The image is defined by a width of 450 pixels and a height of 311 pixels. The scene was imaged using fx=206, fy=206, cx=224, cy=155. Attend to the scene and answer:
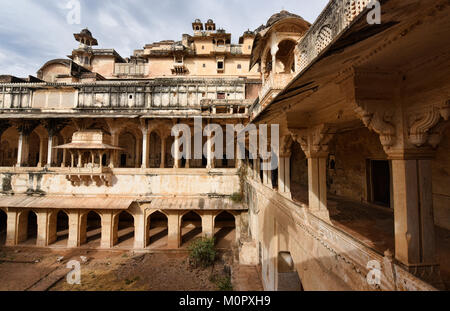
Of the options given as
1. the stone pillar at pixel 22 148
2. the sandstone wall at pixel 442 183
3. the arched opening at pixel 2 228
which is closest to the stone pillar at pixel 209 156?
the sandstone wall at pixel 442 183

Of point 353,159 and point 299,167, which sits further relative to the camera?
point 299,167

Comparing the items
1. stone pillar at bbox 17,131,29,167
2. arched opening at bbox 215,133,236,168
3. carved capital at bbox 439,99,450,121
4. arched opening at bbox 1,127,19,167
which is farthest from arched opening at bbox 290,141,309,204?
arched opening at bbox 1,127,19,167

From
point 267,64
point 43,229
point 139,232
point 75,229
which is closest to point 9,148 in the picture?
point 43,229

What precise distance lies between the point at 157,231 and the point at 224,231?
542cm

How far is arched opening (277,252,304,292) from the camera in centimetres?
630

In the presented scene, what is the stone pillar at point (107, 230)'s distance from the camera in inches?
545

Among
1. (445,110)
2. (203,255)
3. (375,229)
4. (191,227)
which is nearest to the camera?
(445,110)

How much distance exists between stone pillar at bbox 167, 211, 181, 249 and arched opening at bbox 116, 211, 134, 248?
2891mm

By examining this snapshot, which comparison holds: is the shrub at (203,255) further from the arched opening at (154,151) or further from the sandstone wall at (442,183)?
the arched opening at (154,151)

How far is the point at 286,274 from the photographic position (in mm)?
6426

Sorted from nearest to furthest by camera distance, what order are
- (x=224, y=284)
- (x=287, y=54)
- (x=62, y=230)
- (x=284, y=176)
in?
1. (x=284, y=176)
2. (x=224, y=284)
3. (x=287, y=54)
4. (x=62, y=230)

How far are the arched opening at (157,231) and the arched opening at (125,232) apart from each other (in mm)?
1361

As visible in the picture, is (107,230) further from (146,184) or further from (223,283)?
(223,283)

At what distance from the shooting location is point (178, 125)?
15969 millimetres
